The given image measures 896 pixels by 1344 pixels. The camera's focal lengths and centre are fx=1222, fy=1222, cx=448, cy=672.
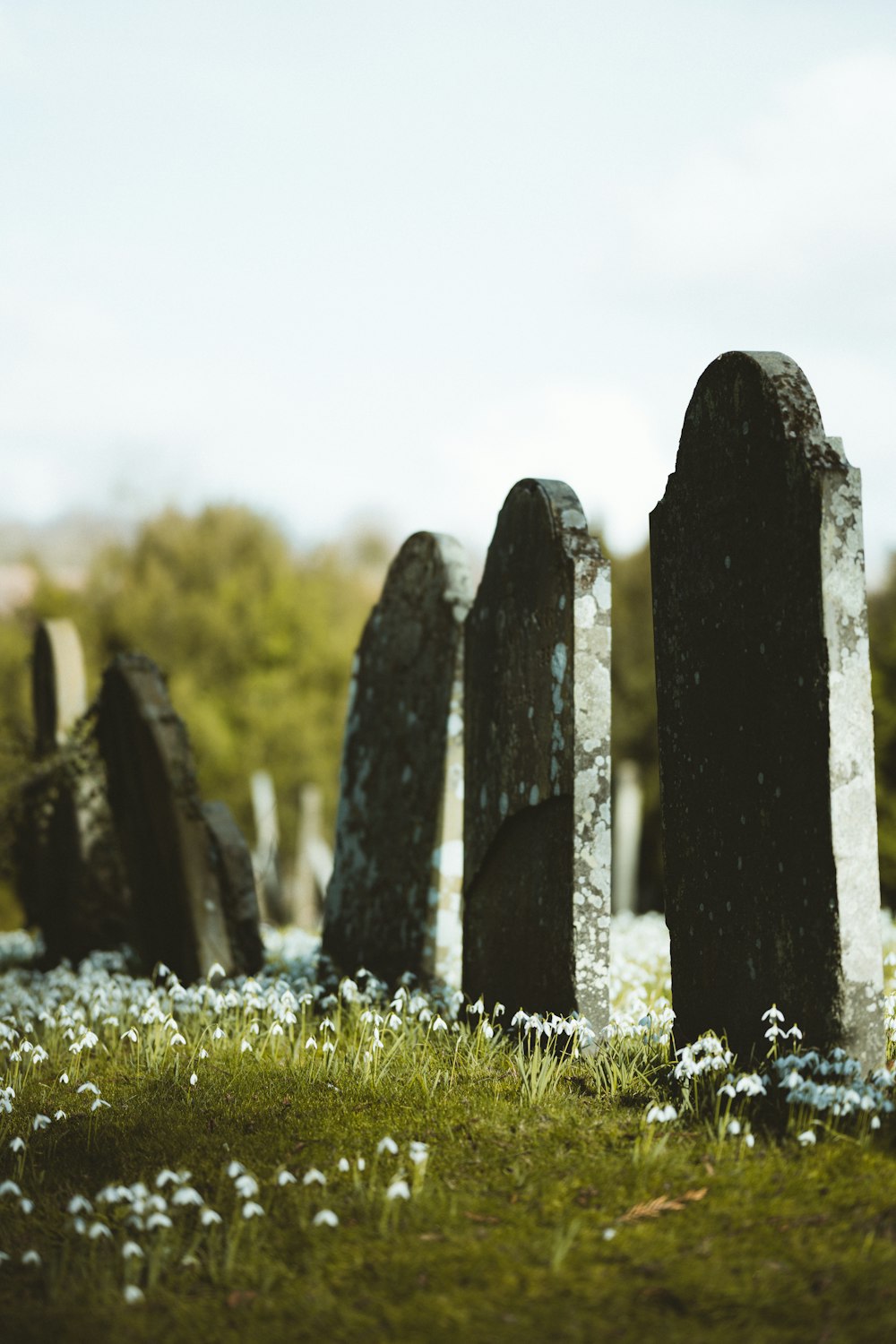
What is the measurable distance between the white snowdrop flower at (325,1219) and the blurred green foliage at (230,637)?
22.7 meters

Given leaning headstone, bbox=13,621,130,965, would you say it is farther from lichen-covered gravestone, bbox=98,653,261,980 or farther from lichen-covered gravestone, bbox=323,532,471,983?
lichen-covered gravestone, bbox=323,532,471,983

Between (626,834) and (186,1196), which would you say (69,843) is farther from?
(626,834)

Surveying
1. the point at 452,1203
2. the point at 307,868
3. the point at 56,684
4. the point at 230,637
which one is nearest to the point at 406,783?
the point at 452,1203

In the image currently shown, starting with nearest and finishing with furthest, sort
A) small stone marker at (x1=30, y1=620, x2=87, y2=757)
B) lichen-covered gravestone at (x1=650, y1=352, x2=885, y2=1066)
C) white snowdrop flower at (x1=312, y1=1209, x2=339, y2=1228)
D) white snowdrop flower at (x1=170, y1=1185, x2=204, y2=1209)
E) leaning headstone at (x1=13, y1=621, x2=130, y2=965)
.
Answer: white snowdrop flower at (x1=312, y1=1209, x2=339, y2=1228) < white snowdrop flower at (x1=170, y1=1185, x2=204, y2=1209) < lichen-covered gravestone at (x1=650, y1=352, x2=885, y2=1066) < leaning headstone at (x1=13, y1=621, x2=130, y2=965) < small stone marker at (x1=30, y1=620, x2=87, y2=757)

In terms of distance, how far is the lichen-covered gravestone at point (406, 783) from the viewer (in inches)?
305

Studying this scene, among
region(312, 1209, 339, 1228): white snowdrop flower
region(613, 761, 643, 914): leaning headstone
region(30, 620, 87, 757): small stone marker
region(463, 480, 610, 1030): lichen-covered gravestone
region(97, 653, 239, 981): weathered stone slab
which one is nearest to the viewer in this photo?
region(312, 1209, 339, 1228): white snowdrop flower

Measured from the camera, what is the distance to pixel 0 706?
2658 cm

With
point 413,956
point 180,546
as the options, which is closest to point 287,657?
point 180,546

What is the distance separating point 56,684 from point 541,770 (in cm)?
739

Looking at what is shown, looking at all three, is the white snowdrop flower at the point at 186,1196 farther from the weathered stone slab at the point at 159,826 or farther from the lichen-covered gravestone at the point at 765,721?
the weathered stone slab at the point at 159,826

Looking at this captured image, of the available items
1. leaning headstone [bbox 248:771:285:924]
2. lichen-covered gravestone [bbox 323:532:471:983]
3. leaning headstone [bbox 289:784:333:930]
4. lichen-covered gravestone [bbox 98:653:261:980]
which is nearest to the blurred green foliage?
leaning headstone [bbox 248:771:285:924]

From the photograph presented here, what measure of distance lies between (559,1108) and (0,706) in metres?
24.0

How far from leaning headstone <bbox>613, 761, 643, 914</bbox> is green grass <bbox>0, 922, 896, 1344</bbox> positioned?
56.7 ft

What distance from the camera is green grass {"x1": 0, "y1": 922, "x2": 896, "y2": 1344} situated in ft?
11.1
